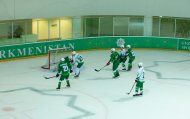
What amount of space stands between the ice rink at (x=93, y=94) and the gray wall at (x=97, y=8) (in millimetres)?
3112

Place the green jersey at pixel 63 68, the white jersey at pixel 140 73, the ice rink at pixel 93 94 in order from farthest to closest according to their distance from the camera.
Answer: the green jersey at pixel 63 68, the white jersey at pixel 140 73, the ice rink at pixel 93 94

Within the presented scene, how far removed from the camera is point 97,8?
26625 millimetres

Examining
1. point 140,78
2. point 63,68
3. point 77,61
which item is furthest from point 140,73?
point 77,61

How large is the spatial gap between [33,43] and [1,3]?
316cm

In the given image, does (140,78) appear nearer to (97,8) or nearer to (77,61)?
(77,61)

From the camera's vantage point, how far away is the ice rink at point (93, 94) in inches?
550

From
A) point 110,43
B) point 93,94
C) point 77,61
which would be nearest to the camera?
point 93,94

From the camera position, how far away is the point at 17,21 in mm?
23422

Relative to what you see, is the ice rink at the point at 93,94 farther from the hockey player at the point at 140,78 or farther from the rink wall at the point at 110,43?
the rink wall at the point at 110,43

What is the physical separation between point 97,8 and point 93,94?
11405 mm

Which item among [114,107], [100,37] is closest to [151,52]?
[100,37]

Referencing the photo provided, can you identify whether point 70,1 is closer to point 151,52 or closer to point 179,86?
point 151,52

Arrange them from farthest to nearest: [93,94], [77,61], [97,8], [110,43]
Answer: [110,43]
[97,8]
[77,61]
[93,94]

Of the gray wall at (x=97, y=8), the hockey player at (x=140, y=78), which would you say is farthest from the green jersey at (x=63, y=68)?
the gray wall at (x=97, y=8)
